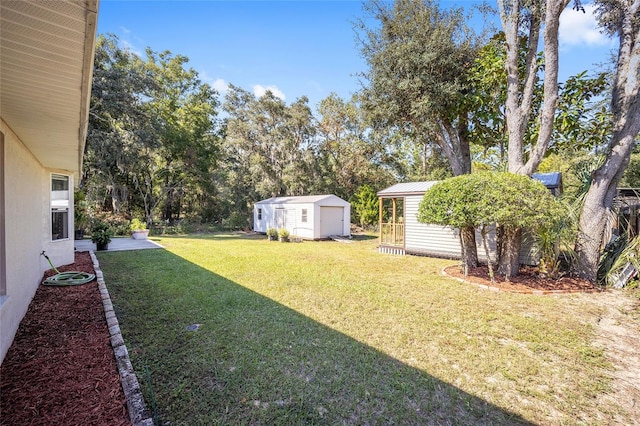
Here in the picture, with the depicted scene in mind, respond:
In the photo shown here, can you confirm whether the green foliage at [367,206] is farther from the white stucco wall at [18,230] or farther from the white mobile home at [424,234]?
the white stucco wall at [18,230]

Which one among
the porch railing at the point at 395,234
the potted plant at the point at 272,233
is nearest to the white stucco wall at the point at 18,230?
the porch railing at the point at 395,234

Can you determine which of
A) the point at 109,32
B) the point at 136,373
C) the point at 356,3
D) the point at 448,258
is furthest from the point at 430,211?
the point at 109,32

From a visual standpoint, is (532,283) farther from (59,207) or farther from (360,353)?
(59,207)

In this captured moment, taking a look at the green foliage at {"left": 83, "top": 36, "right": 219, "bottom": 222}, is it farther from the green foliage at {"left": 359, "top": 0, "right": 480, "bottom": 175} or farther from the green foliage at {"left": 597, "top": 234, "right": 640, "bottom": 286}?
the green foliage at {"left": 597, "top": 234, "right": 640, "bottom": 286}

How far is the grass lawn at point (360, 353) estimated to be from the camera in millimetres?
2279

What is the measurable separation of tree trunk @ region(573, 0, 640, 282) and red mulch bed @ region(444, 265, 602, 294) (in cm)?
36

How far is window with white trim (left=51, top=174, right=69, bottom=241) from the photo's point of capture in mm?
6508

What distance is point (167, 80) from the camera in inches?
818

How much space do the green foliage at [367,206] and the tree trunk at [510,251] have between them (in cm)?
1238


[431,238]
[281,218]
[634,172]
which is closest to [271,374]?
[431,238]

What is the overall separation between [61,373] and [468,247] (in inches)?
307

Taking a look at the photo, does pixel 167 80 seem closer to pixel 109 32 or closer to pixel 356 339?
pixel 109 32

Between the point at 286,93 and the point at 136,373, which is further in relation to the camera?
the point at 286,93

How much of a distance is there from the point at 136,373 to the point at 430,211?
6.11 m
